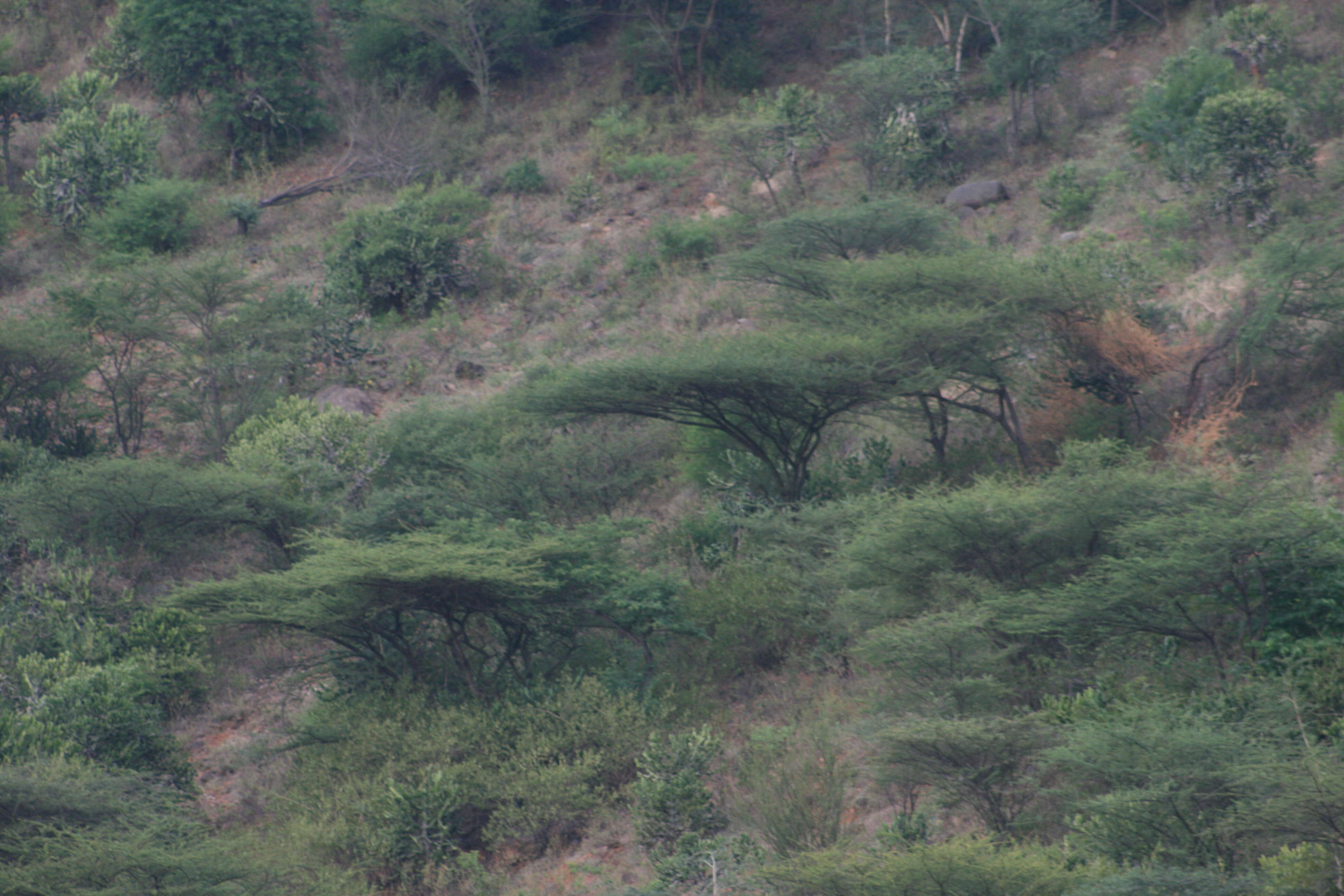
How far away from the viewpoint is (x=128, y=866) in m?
11.3

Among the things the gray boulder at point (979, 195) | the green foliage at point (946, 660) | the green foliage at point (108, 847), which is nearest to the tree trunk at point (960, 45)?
the gray boulder at point (979, 195)

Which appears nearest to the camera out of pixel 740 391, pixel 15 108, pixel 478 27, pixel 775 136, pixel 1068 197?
pixel 740 391

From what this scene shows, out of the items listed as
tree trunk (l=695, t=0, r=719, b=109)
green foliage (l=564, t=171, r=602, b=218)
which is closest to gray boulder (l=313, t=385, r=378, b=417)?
green foliage (l=564, t=171, r=602, b=218)

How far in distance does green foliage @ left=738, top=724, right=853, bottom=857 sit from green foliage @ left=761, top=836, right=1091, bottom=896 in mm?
2422

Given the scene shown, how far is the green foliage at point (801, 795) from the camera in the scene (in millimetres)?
11953

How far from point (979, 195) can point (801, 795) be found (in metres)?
16.7

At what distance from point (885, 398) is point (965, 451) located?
2.84 metres

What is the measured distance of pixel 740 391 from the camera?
16.9 meters

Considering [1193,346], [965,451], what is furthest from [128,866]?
[1193,346]

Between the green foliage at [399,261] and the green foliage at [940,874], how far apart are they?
20.8 meters

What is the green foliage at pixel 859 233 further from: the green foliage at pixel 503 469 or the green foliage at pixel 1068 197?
the green foliage at pixel 503 469

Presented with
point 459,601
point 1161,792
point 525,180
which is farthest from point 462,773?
point 525,180

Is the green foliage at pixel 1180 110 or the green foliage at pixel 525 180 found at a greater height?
the green foliage at pixel 1180 110

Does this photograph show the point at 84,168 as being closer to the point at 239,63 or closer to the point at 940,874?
the point at 239,63
